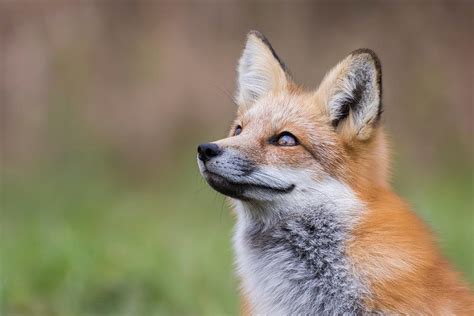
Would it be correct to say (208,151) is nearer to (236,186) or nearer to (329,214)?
(236,186)

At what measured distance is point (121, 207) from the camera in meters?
10.5

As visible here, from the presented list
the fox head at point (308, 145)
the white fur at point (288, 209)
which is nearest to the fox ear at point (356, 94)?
the fox head at point (308, 145)

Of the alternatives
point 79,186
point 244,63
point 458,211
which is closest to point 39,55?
point 79,186

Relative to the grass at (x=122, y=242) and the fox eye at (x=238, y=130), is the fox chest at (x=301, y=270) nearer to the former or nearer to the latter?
the fox eye at (x=238, y=130)

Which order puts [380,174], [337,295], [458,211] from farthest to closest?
[458,211] → [380,174] → [337,295]

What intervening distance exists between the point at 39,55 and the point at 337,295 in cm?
988

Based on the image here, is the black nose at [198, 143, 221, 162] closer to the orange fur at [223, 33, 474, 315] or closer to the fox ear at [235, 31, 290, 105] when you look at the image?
the orange fur at [223, 33, 474, 315]

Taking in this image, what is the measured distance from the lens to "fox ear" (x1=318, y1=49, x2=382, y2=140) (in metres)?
5.21

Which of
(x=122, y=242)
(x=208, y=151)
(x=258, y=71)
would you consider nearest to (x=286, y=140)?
(x=208, y=151)

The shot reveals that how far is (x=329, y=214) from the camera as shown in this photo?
16.4 feet

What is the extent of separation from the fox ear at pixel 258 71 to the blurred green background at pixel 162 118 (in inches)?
80.9

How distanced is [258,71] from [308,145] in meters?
1.03

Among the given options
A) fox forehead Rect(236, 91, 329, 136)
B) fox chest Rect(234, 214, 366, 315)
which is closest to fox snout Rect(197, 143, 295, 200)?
fox chest Rect(234, 214, 366, 315)

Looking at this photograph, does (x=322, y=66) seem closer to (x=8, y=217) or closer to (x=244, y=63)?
(x=8, y=217)
